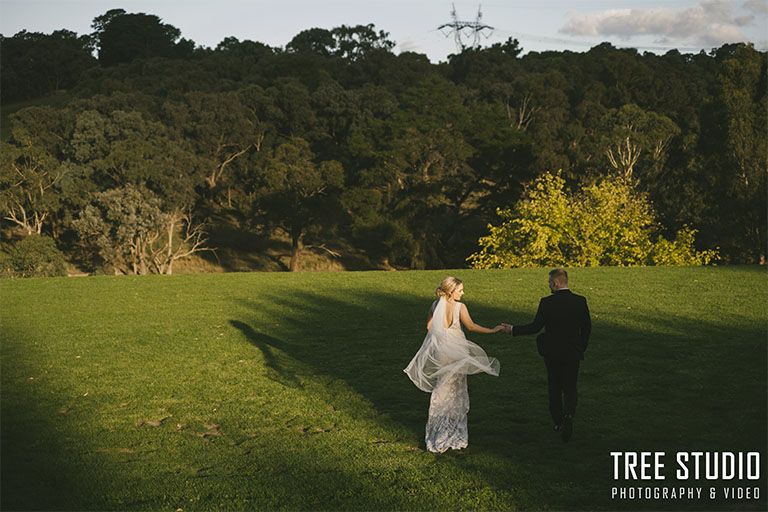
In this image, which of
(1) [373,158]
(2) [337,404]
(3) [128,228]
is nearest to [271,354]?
(2) [337,404]

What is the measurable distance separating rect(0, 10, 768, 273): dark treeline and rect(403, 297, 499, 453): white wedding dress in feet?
129

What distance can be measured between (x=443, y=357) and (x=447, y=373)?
220mm

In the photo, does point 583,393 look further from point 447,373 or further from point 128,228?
point 128,228

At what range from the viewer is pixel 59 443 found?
9.73 meters

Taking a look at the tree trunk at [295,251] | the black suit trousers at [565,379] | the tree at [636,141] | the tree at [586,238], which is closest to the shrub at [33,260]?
the tree trunk at [295,251]

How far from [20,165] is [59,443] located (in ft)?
164

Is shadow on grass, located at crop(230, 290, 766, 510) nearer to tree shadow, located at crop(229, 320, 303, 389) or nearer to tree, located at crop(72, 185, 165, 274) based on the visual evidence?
tree shadow, located at crop(229, 320, 303, 389)

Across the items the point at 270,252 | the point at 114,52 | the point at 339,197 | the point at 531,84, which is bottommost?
the point at 270,252

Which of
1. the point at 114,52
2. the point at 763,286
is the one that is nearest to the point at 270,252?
the point at 763,286

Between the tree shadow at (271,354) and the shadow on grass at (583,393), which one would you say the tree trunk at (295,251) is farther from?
the tree shadow at (271,354)

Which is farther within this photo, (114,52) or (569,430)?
(114,52)

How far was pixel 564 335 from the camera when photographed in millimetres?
9008

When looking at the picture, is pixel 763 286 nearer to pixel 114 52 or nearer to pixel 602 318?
pixel 602 318

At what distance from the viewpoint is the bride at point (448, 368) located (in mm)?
9039
